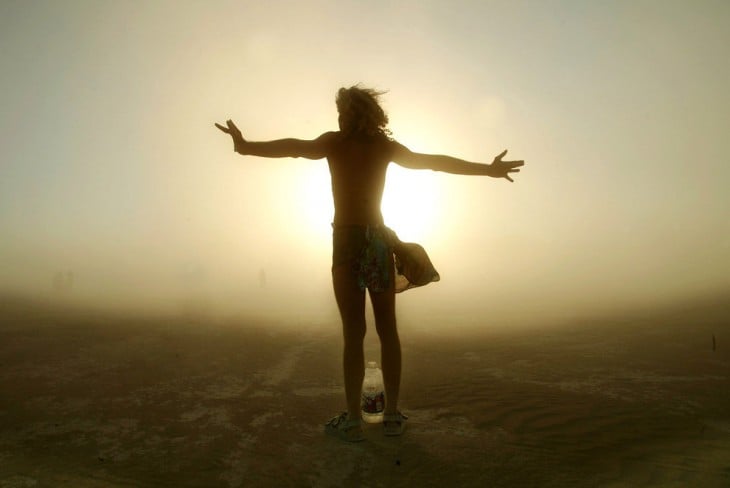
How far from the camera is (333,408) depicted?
12.9ft

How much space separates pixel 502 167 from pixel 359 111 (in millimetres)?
1300

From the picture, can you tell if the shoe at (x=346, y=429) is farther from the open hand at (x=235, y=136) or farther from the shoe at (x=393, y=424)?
the open hand at (x=235, y=136)

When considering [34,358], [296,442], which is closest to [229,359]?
[34,358]

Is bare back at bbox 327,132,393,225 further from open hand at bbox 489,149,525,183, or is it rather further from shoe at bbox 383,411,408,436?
shoe at bbox 383,411,408,436

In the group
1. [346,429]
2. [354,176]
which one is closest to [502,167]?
[354,176]

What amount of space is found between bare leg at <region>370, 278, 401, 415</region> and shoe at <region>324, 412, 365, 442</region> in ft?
1.02

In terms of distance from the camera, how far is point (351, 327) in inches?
128

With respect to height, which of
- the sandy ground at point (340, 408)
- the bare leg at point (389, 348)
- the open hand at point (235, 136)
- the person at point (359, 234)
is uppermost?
the open hand at point (235, 136)

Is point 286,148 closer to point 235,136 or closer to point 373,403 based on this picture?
point 235,136

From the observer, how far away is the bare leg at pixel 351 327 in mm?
3227

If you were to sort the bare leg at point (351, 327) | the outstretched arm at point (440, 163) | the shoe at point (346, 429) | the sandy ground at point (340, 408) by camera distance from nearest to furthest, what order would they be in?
the sandy ground at point (340, 408) → the shoe at point (346, 429) → the bare leg at point (351, 327) → the outstretched arm at point (440, 163)

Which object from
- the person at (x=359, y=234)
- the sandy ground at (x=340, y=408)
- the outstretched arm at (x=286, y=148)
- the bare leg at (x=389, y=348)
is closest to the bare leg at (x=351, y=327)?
the person at (x=359, y=234)

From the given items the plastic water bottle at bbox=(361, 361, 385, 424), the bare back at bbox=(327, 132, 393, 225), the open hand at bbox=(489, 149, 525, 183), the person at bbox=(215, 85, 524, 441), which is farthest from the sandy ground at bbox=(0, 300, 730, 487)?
the open hand at bbox=(489, 149, 525, 183)

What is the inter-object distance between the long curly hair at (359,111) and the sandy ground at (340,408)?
7.74ft
